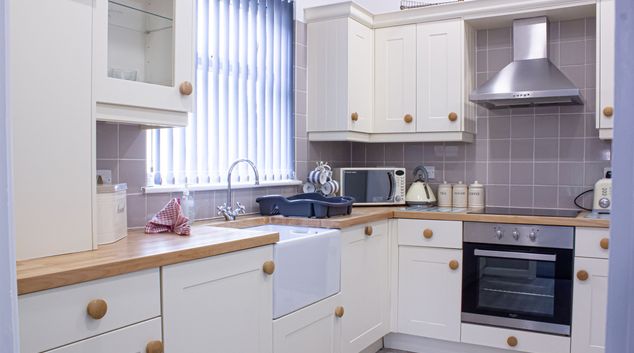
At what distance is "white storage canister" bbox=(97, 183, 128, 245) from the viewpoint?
180cm

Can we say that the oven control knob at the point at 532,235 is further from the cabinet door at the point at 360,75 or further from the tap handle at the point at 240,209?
the tap handle at the point at 240,209

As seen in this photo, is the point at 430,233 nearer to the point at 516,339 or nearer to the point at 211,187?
the point at 516,339

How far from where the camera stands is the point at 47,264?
1.41 metres

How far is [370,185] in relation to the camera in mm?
3549

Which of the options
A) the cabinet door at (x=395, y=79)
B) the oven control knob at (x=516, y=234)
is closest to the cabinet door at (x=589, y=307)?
the oven control knob at (x=516, y=234)

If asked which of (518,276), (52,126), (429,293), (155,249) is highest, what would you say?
(52,126)

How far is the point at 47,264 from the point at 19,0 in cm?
72

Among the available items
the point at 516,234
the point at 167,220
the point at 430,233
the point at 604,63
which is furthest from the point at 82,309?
the point at 604,63

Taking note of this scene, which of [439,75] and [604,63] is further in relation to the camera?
[439,75]

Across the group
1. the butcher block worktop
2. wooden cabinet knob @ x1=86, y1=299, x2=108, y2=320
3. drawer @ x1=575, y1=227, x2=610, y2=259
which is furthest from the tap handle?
drawer @ x1=575, y1=227, x2=610, y2=259

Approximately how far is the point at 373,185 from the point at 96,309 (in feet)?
7.82

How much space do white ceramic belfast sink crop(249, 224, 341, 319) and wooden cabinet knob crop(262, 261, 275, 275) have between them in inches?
1.7

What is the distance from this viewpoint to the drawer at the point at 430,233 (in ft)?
10.1

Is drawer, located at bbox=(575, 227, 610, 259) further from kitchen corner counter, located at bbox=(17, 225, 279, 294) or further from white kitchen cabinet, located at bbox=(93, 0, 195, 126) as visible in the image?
white kitchen cabinet, located at bbox=(93, 0, 195, 126)
